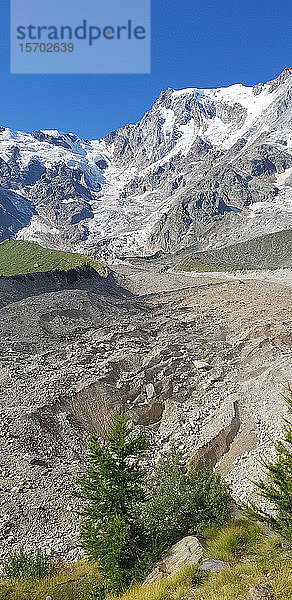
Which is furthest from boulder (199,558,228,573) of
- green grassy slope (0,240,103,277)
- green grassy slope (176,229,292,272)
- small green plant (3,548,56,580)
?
green grassy slope (176,229,292,272)

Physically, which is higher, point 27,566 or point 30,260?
point 30,260

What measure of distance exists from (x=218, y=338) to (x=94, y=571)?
2809cm

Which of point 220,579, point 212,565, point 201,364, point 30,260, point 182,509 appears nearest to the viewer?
point 220,579

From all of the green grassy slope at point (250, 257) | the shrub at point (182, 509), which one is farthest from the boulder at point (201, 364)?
the green grassy slope at point (250, 257)

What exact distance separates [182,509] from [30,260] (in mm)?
58982

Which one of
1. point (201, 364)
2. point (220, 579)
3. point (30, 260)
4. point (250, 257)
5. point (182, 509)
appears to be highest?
point (30, 260)

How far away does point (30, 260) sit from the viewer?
66.1 metres

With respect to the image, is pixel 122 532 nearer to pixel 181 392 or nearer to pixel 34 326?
pixel 181 392

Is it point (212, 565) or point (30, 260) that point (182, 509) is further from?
point (30, 260)

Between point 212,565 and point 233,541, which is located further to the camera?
point 233,541

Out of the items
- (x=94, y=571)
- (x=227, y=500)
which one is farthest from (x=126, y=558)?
(x=227, y=500)

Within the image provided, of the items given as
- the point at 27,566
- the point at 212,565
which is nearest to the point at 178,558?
the point at 212,565

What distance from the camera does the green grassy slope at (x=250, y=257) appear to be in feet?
432

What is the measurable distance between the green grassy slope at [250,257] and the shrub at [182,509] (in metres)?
116
